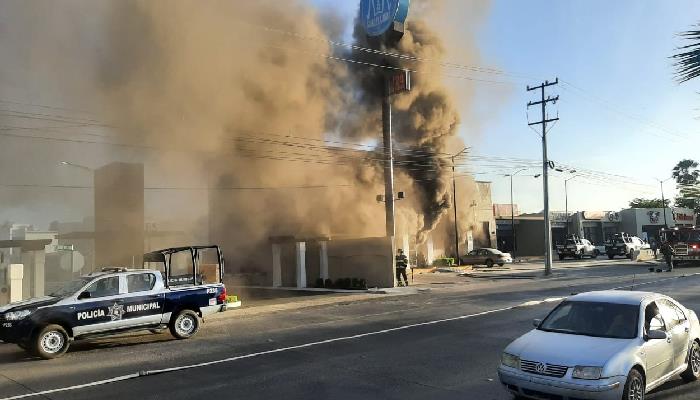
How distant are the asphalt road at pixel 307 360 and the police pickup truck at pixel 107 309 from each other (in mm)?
359

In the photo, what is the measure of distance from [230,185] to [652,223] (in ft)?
185

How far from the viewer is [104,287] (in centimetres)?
1007

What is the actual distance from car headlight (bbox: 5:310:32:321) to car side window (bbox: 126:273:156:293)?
171 cm

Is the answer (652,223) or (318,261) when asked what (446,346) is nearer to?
(318,261)

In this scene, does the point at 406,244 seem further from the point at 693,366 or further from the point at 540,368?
the point at 540,368

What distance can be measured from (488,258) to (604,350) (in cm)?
3220

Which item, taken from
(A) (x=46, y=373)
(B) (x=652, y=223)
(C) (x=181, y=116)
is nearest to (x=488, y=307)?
(A) (x=46, y=373)

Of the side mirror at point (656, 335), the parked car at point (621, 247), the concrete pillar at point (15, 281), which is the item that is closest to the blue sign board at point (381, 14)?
the concrete pillar at point (15, 281)

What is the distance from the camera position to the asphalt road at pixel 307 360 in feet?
21.0

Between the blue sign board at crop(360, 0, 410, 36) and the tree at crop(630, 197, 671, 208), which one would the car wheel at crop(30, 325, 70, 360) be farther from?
the tree at crop(630, 197, 671, 208)

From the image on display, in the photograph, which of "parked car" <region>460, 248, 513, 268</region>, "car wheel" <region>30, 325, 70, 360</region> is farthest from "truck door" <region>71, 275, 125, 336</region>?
"parked car" <region>460, 248, 513, 268</region>

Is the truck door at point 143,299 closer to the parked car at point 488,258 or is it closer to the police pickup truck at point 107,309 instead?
the police pickup truck at point 107,309

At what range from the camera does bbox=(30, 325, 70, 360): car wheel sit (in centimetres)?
902

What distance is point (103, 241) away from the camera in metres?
21.1
